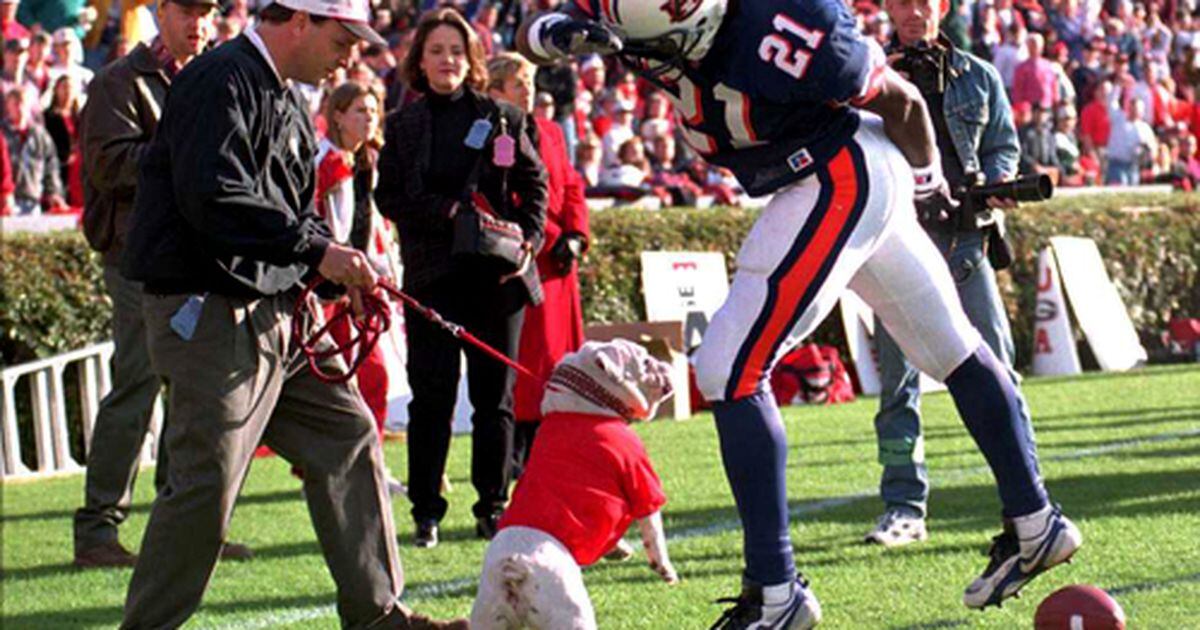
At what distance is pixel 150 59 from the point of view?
28.9 feet

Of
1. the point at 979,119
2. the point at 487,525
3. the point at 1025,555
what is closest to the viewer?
the point at 1025,555

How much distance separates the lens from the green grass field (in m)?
7.18

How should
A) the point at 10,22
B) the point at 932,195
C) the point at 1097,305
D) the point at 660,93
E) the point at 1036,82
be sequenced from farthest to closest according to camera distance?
1. the point at 1036,82
2. the point at 10,22
3. the point at 1097,305
4. the point at 660,93
5. the point at 932,195

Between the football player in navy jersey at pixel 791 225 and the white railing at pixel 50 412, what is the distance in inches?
282

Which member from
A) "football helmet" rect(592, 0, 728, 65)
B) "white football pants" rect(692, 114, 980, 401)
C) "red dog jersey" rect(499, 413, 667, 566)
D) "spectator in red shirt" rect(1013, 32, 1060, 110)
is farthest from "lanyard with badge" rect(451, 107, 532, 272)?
"spectator in red shirt" rect(1013, 32, 1060, 110)

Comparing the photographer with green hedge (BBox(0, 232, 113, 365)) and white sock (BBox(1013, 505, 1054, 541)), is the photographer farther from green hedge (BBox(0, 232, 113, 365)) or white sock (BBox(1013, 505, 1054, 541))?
green hedge (BBox(0, 232, 113, 365))

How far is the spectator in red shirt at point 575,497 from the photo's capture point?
592 cm

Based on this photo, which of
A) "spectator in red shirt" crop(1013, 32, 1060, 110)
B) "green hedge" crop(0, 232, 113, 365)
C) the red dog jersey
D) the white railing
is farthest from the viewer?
"spectator in red shirt" crop(1013, 32, 1060, 110)

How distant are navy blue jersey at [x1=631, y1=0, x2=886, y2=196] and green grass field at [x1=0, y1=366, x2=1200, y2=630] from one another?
1464 millimetres

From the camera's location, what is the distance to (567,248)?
35.5 feet

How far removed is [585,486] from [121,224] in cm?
334

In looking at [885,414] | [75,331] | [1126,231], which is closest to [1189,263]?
[1126,231]

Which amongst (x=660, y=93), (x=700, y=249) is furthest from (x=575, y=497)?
(x=700, y=249)

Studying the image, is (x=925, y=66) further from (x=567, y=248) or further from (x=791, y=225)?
(x=567, y=248)
